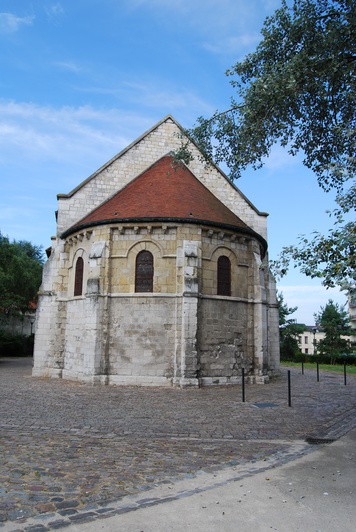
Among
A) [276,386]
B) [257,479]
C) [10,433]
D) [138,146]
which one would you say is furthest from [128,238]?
[257,479]

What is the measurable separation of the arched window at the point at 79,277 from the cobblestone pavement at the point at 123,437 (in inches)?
204

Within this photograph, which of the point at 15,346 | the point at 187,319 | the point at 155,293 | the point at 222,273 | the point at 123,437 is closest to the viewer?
the point at 123,437

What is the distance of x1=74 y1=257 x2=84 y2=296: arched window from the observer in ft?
64.2

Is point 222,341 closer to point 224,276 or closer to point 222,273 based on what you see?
point 224,276

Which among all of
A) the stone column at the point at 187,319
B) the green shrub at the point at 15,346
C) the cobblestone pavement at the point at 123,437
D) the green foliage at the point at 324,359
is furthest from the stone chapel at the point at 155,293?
the green foliage at the point at 324,359

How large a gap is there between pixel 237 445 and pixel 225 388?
345 inches

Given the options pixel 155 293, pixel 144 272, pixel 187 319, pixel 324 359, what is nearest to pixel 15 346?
pixel 144 272

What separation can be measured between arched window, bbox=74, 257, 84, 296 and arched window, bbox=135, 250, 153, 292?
3.32 metres

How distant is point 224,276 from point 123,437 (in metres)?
11.1

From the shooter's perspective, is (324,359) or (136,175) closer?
(136,175)

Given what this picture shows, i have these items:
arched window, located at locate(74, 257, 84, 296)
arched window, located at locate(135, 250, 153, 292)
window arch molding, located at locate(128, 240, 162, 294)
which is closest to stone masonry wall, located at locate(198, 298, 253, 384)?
arched window, located at locate(135, 250, 153, 292)

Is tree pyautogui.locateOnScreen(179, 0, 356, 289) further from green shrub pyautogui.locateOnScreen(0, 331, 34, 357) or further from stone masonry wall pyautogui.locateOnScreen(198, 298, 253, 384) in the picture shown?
green shrub pyautogui.locateOnScreen(0, 331, 34, 357)

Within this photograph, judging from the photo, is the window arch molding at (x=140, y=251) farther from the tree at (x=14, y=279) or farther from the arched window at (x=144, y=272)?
the tree at (x=14, y=279)

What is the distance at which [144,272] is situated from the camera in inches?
699
